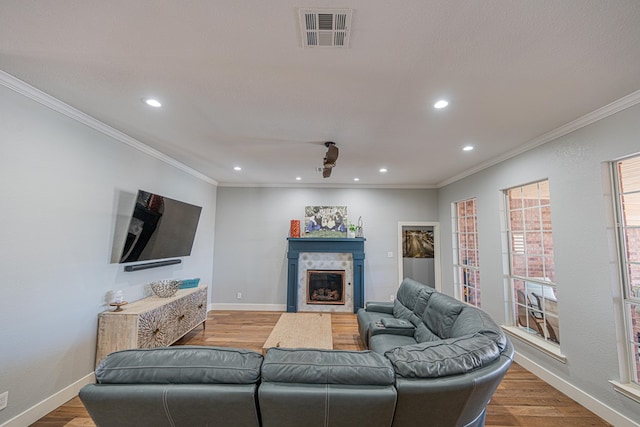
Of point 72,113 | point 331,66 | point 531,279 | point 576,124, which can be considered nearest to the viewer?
point 331,66

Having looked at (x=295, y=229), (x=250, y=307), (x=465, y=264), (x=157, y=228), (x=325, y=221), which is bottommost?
(x=250, y=307)

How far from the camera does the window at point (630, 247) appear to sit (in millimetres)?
2332

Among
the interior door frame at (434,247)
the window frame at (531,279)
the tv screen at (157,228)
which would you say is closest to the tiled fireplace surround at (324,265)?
the interior door frame at (434,247)

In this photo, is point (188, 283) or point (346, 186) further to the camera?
point (346, 186)

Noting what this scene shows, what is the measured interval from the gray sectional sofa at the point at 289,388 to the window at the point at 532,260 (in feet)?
7.95

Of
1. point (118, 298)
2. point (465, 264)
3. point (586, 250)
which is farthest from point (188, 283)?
point (586, 250)

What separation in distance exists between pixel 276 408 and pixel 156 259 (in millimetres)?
3192

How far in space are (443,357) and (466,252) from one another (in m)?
4.13

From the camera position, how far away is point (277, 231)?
592 cm

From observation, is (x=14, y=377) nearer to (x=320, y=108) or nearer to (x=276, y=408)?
(x=276, y=408)

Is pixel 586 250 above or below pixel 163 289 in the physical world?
above

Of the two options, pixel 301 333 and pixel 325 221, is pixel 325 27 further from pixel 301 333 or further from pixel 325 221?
pixel 325 221

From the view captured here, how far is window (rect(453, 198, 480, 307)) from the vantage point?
470 centimetres

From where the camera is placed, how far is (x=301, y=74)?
1977 mm
